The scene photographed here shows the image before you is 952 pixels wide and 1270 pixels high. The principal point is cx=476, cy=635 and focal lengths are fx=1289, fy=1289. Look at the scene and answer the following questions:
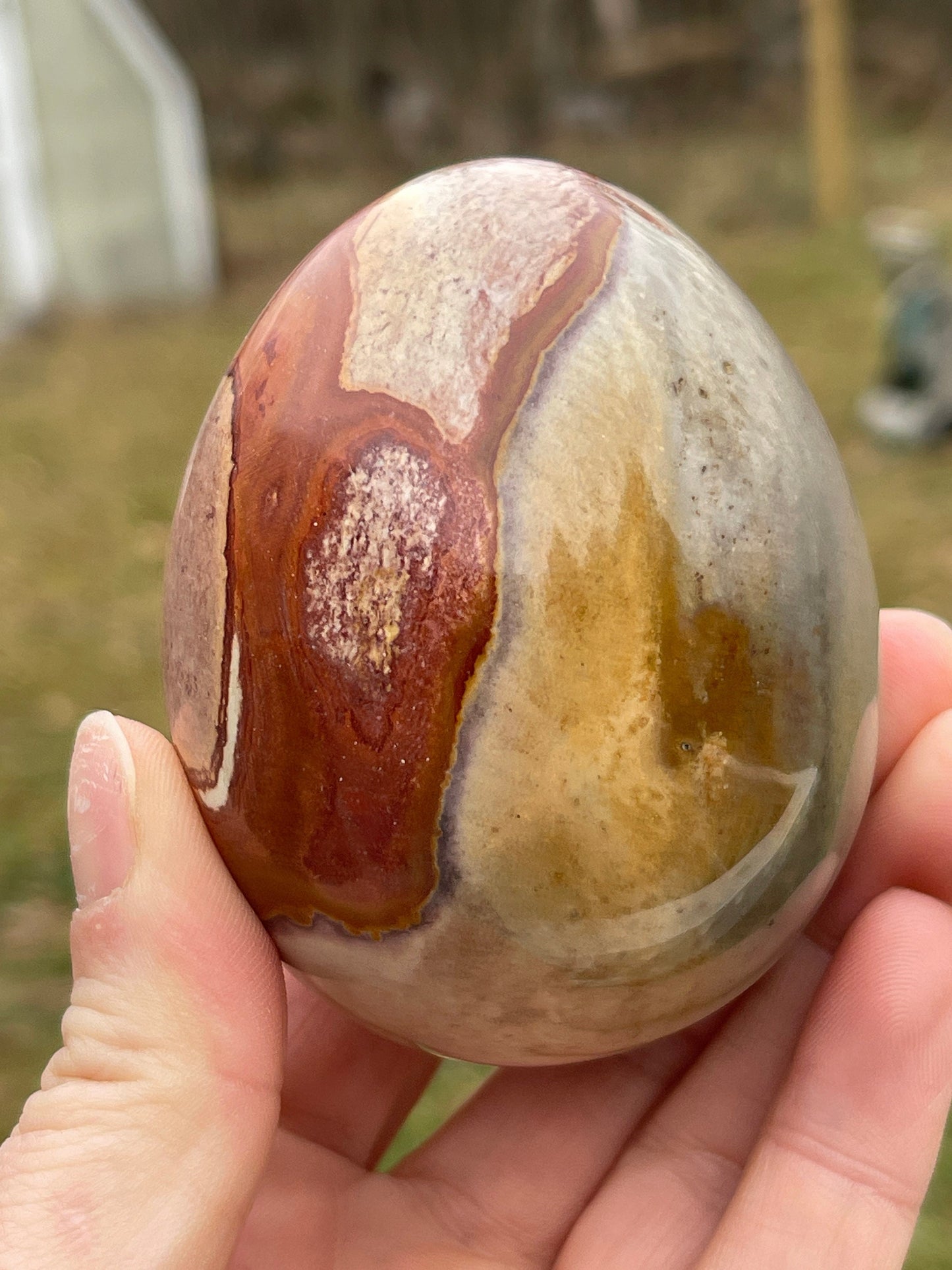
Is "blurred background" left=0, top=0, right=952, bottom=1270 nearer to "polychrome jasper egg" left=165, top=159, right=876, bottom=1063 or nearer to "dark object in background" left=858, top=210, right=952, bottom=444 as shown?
"dark object in background" left=858, top=210, right=952, bottom=444

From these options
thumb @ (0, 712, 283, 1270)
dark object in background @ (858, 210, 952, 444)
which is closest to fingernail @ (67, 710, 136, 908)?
thumb @ (0, 712, 283, 1270)

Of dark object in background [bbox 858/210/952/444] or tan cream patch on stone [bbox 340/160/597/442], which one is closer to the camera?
tan cream patch on stone [bbox 340/160/597/442]

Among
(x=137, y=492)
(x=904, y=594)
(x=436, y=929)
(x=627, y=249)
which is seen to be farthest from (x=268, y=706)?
(x=137, y=492)

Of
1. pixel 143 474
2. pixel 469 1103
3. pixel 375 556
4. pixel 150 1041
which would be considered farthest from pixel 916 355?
pixel 150 1041

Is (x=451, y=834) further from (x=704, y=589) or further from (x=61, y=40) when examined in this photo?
(x=61, y=40)

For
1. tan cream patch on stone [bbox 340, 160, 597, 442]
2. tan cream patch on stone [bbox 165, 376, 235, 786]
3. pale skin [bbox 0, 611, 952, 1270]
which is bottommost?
pale skin [bbox 0, 611, 952, 1270]

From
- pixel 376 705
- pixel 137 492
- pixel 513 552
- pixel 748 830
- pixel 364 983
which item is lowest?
pixel 137 492
